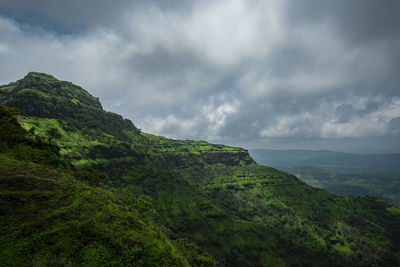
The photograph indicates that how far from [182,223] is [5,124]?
170125 mm

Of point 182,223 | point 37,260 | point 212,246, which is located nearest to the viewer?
point 37,260

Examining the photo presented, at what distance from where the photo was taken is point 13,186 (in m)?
37.2

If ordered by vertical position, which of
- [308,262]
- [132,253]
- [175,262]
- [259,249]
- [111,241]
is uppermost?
[111,241]

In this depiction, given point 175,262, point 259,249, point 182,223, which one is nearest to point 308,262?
point 259,249

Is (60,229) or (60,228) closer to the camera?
(60,229)

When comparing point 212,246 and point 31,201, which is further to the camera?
point 212,246

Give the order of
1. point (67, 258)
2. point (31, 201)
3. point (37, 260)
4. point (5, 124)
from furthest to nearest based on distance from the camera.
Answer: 1. point (5, 124)
2. point (31, 201)
3. point (67, 258)
4. point (37, 260)

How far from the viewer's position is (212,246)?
181500mm

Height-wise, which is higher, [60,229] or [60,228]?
[60,228]

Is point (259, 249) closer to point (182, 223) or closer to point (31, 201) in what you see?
point (182, 223)

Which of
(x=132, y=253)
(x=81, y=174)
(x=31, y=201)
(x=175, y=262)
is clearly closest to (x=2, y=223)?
(x=31, y=201)

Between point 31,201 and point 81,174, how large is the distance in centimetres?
4369

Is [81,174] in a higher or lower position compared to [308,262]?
higher

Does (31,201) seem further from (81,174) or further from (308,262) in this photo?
(308,262)
